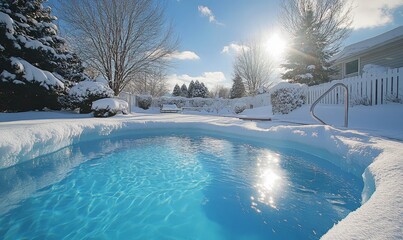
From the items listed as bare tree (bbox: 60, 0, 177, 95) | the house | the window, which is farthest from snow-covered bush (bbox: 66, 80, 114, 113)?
the window

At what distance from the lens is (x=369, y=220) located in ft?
3.83

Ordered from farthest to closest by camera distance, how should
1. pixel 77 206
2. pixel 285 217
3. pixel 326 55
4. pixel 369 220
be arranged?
1. pixel 326 55
2. pixel 77 206
3. pixel 285 217
4. pixel 369 220

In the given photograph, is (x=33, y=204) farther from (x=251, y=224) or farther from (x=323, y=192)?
(x=323, y=192)

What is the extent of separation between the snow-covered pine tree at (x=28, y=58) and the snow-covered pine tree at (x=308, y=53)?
1455 centimetres

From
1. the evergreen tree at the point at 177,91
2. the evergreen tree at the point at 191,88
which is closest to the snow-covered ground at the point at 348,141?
the evergreen tree at the point at 191,88

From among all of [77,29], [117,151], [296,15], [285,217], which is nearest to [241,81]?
[296,15]

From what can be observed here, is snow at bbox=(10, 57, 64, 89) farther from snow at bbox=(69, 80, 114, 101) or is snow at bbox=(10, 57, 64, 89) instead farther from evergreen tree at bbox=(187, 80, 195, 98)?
evergreen tree at bbox=(187, 80, 195, 98)

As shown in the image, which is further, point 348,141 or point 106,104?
point 106,104

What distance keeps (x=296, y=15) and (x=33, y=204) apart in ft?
58.6

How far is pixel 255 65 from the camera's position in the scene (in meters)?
25.4

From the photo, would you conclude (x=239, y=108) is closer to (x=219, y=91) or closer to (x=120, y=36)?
(x=120, y=36)

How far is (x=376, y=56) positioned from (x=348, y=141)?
12.8m

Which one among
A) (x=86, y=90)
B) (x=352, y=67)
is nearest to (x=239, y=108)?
(x=352, y=67)

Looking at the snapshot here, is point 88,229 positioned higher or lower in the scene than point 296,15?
lower
